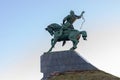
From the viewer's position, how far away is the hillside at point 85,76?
982 inches

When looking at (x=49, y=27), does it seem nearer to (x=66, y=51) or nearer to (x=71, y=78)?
(x=66, y=51)

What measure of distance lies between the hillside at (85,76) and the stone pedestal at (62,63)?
53cm

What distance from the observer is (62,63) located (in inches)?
1067

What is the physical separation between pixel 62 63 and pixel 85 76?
242 cm

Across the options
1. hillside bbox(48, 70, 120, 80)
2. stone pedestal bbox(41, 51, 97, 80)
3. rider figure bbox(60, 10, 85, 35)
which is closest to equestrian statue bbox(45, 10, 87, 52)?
rider figure bbox(60, 10, 85, 35)

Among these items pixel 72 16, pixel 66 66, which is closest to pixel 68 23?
pixel 72 16

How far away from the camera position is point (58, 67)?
88.9 feet

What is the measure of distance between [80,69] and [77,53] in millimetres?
1147

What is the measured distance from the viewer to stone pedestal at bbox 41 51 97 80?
2677cm

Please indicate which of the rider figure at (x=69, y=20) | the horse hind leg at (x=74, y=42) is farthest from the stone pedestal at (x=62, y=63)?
the rider figure at (x=69, y=20)

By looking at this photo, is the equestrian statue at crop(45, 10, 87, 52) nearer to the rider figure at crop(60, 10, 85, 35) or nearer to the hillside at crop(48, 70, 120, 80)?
the rider figure at crop(60, 10, 85, 35)

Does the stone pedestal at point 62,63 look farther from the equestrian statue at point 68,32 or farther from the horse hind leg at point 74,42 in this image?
the equestrian statue at point 68,32

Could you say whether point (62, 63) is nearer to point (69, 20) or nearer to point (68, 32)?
point (68, 32)

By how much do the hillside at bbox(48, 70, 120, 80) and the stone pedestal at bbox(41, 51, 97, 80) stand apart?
0.53 meters
